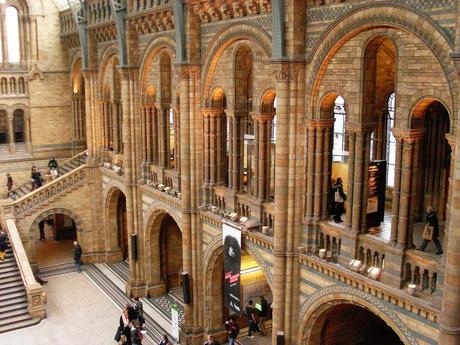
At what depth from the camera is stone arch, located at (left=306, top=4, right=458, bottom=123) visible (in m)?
9.64

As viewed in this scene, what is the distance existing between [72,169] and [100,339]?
39.5ft

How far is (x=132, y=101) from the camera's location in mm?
21938

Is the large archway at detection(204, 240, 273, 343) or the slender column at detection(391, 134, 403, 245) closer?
the slender column at detection(391, 134, 403, 245)

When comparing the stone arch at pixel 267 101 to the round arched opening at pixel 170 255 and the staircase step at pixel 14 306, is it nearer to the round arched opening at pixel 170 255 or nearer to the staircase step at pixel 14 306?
the round arched opening at pixel 170 255

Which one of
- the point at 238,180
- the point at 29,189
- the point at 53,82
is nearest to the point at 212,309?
the point at 238,180

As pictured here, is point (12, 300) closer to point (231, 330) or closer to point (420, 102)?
point (231, 330)

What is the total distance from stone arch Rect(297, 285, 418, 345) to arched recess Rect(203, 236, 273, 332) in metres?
4.26

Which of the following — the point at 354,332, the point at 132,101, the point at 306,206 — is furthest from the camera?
the point at 132,101

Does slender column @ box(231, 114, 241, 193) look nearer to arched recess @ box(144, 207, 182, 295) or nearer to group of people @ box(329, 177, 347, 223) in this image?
group of people @ box(329, 177, 347, 223)

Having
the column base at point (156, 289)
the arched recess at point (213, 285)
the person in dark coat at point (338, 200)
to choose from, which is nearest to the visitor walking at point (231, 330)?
the arched recess at point (213, 285)

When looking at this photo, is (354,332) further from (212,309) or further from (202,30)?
(202,30)

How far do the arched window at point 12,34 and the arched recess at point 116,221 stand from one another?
9.41 metres

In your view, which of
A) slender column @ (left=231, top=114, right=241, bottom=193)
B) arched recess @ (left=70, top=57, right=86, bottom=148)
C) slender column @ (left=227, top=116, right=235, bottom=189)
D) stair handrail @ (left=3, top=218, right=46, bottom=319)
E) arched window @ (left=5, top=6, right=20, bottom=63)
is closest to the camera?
slender column @ (left=231, top=114, right=241, bottom=193)

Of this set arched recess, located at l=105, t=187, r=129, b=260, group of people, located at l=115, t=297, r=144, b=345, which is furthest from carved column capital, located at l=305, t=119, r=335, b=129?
arched recess, located at l=105, t=187, r=129, b=260
